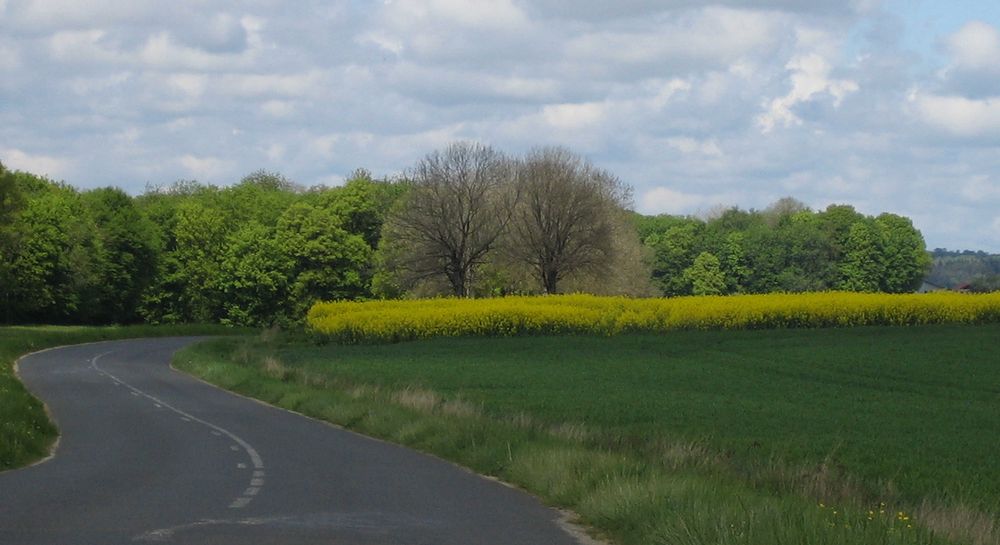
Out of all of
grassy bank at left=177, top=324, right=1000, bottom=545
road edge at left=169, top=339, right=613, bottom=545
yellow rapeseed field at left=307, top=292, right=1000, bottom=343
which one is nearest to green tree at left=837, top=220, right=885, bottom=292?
yellow rapeseed field at left=307, top=292, right=1000, bottom=343

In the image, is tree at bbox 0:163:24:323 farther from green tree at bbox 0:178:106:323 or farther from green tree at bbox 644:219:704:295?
green tree at bbox 644:219:704:295

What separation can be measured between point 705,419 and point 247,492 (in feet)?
45.6

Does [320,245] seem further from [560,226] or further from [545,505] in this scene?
[545,505]

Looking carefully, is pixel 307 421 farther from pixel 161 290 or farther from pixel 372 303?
pixel 161 290

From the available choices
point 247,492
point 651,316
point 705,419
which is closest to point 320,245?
point 651,316

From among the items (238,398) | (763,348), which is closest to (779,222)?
(763,348)

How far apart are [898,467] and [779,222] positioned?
162751mm

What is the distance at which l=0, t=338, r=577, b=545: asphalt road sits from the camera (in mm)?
12719

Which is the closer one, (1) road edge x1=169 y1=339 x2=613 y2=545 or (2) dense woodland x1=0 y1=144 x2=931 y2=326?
(1) road edge x1=169 y1=339 x2=613 y2=545

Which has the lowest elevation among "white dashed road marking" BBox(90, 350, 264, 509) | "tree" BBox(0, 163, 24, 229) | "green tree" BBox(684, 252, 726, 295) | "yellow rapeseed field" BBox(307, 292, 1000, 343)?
"white dashed road marking" BBox(90, 350, 264, 509)

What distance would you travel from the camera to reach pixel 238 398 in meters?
39.5

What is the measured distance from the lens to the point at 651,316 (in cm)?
7044

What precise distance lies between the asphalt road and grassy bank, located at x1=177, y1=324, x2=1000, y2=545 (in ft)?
3.01

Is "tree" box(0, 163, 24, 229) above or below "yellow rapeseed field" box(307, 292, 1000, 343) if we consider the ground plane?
above
